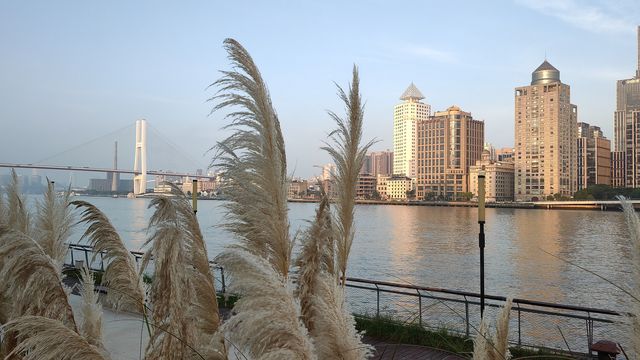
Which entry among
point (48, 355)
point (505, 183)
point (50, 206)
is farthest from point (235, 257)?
point (505, 183)

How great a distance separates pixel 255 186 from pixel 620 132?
694ft

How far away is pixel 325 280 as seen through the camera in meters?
1.95

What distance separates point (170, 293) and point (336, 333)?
667mm

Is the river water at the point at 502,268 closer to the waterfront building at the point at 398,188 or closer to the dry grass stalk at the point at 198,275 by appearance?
the dry grass stalk at the point at 198,275

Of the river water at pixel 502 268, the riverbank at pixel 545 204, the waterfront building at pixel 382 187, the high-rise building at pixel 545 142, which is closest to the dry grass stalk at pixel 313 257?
the river water at pixel 502 268

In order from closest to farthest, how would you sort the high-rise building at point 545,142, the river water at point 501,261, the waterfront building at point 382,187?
the river water at point 501,261
the high-rise building at point 545,142
the waterfront building at point 382,187

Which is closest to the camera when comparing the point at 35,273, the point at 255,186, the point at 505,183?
the point at 35,273

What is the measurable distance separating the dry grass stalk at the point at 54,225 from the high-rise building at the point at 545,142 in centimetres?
→ 15368

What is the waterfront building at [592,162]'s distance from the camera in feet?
520

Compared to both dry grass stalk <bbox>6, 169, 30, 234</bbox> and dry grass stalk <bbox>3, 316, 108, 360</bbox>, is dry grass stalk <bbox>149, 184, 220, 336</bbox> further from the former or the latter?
dry grass stalk <bbox>6, 169, 30, 234</bbox>

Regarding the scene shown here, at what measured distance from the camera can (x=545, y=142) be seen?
152375 millimetres

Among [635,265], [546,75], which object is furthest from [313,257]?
[546,75]

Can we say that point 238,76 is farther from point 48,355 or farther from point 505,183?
point 505,183

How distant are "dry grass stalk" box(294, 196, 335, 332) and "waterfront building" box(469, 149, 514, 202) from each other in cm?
14923
